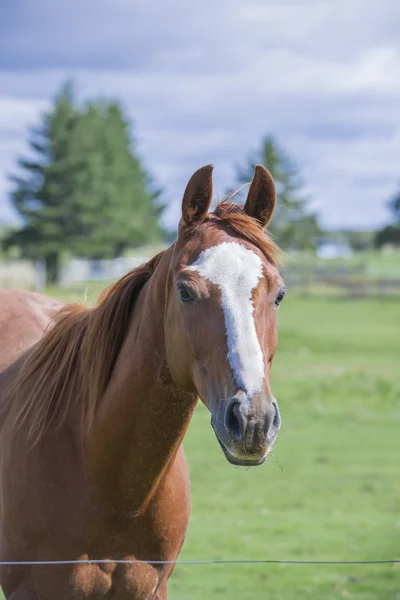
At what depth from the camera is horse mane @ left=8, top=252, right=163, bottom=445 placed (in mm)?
3398

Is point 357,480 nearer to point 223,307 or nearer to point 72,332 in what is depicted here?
point 72,332

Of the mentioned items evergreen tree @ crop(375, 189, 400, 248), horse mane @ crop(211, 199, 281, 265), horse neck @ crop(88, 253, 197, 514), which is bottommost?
evergreen tree @ crop(375, 189, 400, 248)

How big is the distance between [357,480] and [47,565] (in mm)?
7716

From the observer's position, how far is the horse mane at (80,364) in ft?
11.1

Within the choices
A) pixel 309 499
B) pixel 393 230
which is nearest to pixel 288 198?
pixel 393 230

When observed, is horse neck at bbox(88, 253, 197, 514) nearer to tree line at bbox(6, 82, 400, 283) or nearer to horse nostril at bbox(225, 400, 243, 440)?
horse nostril at bbox(225, 400, 243, 440)

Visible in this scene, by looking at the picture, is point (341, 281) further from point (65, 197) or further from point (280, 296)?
point (280, 296)

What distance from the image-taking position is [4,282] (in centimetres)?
3784

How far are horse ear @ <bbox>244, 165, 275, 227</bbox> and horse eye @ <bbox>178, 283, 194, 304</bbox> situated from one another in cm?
49

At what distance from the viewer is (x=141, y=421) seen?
10.7 ft

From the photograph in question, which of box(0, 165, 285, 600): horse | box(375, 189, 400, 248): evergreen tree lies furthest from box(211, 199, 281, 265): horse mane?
box(375, 189, 400, 248): evergreen tree

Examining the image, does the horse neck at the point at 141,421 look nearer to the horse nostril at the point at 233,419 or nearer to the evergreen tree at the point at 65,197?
the horse nostril at the point at 233,419

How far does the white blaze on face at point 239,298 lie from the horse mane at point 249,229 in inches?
3.4

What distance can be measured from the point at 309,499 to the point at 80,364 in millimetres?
6655
